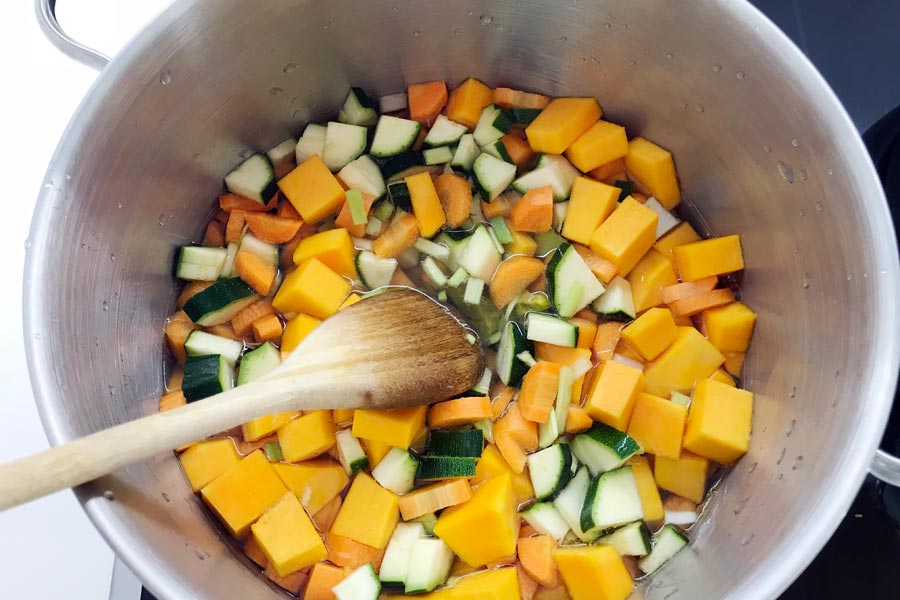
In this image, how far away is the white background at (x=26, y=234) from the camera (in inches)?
59.8

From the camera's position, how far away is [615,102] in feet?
5.74

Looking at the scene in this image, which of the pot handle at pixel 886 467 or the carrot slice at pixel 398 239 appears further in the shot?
the carrot slice at pixel 398 239

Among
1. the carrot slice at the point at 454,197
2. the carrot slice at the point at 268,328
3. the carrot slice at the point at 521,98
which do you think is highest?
the carrot slice at the point at 521,98

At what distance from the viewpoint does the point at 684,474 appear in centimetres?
162

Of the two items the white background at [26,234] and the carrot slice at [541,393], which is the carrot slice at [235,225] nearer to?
the white background at [26,234]

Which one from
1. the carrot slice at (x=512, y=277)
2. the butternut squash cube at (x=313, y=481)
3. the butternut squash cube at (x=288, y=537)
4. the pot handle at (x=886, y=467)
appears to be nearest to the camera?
the pot handle at (x=886, y=467)

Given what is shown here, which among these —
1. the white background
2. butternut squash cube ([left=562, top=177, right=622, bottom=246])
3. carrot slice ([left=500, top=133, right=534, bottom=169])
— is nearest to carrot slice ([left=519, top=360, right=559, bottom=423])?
butternut squash cube ([left=562, top=177, right=622, bottom=246])

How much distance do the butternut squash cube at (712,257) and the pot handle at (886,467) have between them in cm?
61

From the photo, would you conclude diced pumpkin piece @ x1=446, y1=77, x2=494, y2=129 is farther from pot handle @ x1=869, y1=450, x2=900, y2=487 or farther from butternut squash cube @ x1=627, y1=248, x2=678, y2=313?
pot handle @ x1=869, y1=450, x2=900, y2=487

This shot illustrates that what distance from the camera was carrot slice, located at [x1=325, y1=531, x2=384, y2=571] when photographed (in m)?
1.57

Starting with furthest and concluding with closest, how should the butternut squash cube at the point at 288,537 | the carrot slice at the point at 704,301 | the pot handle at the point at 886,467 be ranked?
the carrot slice at the point at 704,301 < the butternut squash cube at the point at 288,537 < the pot handle at the point at 886,467

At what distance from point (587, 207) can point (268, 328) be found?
86cm

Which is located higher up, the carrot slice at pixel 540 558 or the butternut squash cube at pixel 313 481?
the butternut squash cube at pixel 313 481

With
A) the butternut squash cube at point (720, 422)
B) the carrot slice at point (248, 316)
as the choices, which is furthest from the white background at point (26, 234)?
the butternut squash cube at point (720, 422)
